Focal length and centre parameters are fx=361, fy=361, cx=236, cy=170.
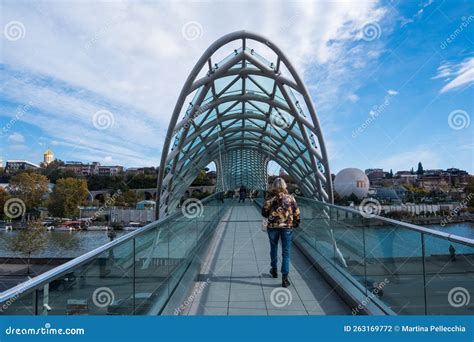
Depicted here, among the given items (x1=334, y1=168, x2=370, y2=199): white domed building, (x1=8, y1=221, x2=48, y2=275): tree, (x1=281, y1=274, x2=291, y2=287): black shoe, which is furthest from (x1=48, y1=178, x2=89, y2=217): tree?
(x1=281, y1=274, x2=291, y2=287): black shoe

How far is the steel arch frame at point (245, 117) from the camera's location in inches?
793

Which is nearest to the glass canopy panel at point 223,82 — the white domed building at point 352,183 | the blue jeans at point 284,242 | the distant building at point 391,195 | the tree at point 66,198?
the blue jeans at point 284,242

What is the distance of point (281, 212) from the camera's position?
247 inches

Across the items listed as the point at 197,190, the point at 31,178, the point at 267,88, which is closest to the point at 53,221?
the point at 31,178

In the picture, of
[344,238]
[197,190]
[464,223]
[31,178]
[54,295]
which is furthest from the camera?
[197,190]

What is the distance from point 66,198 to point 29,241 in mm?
25694

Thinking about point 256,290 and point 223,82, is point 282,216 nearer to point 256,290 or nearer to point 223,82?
point 256,290

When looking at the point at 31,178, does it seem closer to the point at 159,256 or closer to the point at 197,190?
the point at 197,190

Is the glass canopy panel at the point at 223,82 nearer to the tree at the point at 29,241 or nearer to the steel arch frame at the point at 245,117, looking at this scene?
the steel arch frame at the point at 245,117

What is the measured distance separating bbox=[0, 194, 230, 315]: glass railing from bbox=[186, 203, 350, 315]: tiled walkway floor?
692mm

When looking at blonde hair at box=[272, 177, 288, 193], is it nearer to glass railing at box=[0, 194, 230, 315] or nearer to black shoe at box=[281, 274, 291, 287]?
black shoe at box=[281, 274, 291, 287]

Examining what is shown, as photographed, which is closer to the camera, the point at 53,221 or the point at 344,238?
the point at 344,238

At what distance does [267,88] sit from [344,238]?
64.5 feet

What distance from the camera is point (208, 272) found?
24.2 feet
